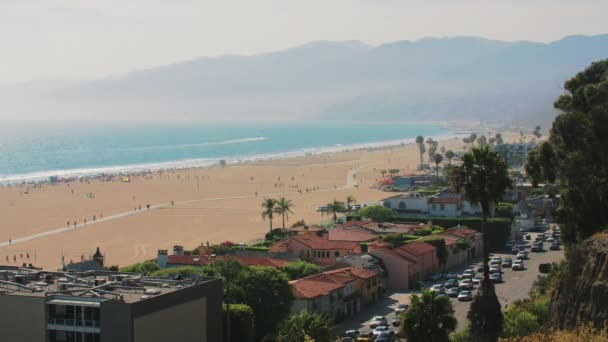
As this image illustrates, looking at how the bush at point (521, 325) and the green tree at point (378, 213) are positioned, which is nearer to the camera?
the bush at point (521, 325)

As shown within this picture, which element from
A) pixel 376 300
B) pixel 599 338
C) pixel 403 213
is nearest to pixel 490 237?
pixel 403 213

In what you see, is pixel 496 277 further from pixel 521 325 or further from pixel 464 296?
pixel 521 325

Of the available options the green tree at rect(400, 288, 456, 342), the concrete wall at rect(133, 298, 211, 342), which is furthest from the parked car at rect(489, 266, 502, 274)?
the concrete wall at rect(133, 298, 211, 342)

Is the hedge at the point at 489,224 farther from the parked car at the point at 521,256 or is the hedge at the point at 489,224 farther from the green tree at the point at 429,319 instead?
the green tree at the point at 429,319

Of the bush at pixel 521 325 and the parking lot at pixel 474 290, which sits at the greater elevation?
the bush at pixel 521 325

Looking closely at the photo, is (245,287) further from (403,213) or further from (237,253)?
(403,213)

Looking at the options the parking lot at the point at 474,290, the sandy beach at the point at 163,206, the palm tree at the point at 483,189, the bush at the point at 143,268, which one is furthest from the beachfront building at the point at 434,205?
the palm tree at the point at 483,189

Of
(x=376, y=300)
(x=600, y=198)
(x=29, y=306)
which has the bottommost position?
(x=376, y=300)
